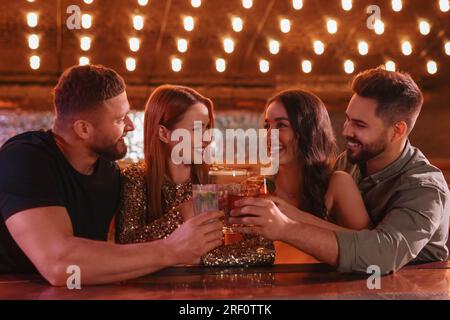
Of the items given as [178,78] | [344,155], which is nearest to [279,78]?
[178,78]

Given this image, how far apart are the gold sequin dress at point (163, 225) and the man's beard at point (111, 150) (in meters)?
0.08

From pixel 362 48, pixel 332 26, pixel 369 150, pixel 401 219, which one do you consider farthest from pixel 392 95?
pixel 362 48

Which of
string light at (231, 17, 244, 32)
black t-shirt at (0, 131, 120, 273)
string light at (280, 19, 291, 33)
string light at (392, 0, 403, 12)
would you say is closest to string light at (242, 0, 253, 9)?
string light at (231, 17, 244, 32)

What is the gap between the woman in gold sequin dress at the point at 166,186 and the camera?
224cm

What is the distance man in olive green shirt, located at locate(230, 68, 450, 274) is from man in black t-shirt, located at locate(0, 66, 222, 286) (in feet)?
0.83

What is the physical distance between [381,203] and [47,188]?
111 cm

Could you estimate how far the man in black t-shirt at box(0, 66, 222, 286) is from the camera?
179cm

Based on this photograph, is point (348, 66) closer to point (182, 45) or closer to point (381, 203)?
point (182, 45)

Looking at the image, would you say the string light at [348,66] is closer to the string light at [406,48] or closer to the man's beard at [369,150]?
the string light at [406,48]

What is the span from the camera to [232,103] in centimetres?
545

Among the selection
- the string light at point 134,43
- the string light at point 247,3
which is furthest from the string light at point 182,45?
the string light at point 247,3

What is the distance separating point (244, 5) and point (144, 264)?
2834 mm

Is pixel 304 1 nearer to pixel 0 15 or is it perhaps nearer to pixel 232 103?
pixel 232 103
